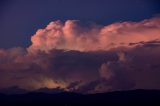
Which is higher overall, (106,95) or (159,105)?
(106,95)

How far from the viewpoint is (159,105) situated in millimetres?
102125

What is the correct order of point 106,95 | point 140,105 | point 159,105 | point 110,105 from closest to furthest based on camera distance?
point 159,105 < point 140,105 < point 110,105 < point 106,95

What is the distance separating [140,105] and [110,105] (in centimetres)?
1219

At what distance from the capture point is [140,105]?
120 m

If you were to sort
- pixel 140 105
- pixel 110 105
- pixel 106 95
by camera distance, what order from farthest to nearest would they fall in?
pixel 106 95, pixel 110 105, pixel 140 105

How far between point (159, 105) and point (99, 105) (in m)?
31.3

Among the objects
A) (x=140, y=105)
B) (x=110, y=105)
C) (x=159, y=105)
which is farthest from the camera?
(x=110, y=105)

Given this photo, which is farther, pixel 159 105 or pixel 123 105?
pixel 123 105

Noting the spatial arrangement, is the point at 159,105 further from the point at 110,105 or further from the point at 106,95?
the point at 106,95

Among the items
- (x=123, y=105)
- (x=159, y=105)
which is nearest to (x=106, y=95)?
(x=123, y=105)

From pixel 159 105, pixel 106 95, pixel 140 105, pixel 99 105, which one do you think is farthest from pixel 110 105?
pixel 106 95

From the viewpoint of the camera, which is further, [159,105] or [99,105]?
[99,105]

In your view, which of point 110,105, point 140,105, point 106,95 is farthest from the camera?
point 106,95

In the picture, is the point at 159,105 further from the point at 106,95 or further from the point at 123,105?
the point at 106,95
